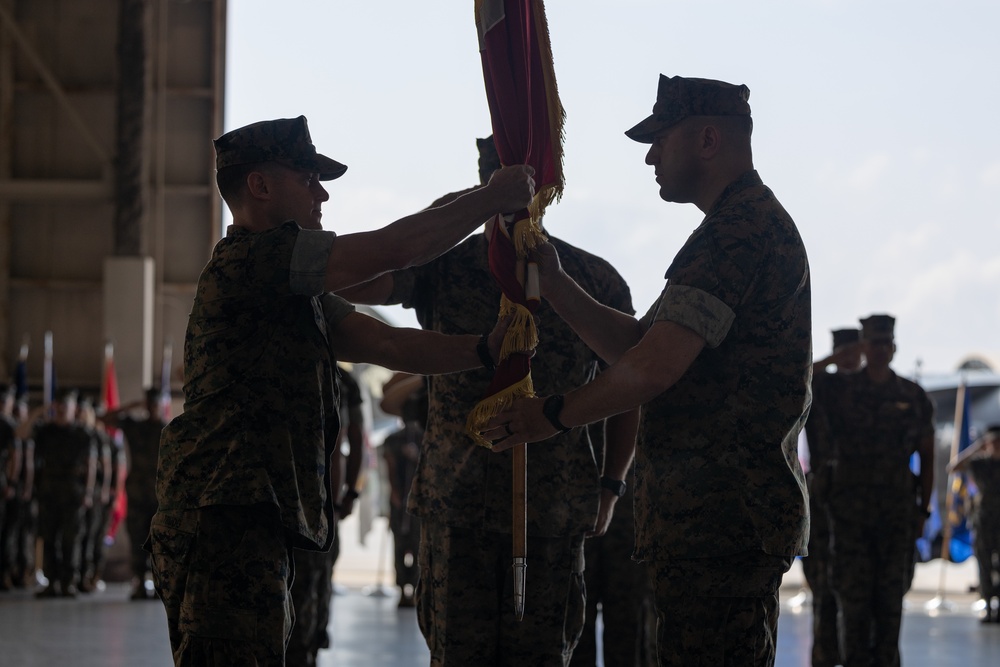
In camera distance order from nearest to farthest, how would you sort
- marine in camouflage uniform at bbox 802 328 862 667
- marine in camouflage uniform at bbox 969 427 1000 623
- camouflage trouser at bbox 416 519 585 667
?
1. camouflage trouser at bbox 416 519 585 667
2. marine in camouflage uniform at bbox 802 328 862 667
3. marine in camouflage uniform at bbox 969 427 1000 623

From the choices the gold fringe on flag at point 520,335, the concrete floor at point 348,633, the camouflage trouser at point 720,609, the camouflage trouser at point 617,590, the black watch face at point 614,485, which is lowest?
the concrete floor at point 348,633

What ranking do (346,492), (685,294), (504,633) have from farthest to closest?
1. (346,492)
2. (504,633)
3. (685,294)

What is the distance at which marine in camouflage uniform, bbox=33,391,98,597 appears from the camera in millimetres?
10641

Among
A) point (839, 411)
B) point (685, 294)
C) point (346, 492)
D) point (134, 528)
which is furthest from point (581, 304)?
point (134, 528)

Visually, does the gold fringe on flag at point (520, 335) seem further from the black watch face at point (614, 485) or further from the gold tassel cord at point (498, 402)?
the black watch face at point (614, 485)

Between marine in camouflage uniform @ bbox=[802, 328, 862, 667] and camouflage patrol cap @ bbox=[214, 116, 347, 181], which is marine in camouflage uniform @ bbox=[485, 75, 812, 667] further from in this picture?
marine in camouflage uniform @ bbox=[802, 328, 862, 667]

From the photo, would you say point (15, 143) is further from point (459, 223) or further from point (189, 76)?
point (459, 223)

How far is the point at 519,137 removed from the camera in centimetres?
290

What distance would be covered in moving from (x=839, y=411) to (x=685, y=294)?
11.5 feet

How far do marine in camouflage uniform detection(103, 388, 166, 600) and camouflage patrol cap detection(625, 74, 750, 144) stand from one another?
812 cm

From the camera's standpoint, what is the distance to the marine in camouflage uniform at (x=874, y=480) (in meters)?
5.52

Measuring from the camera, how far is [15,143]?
45.4ft

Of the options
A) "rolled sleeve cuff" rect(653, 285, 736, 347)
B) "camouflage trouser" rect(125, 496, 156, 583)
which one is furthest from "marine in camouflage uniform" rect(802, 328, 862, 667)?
"camouflage trouser" rect(125, 496, 156, 583)

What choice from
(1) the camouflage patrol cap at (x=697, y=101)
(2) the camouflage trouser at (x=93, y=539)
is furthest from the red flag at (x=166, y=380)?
(1) the camouflage patrol cap at (x=697, y=101)
